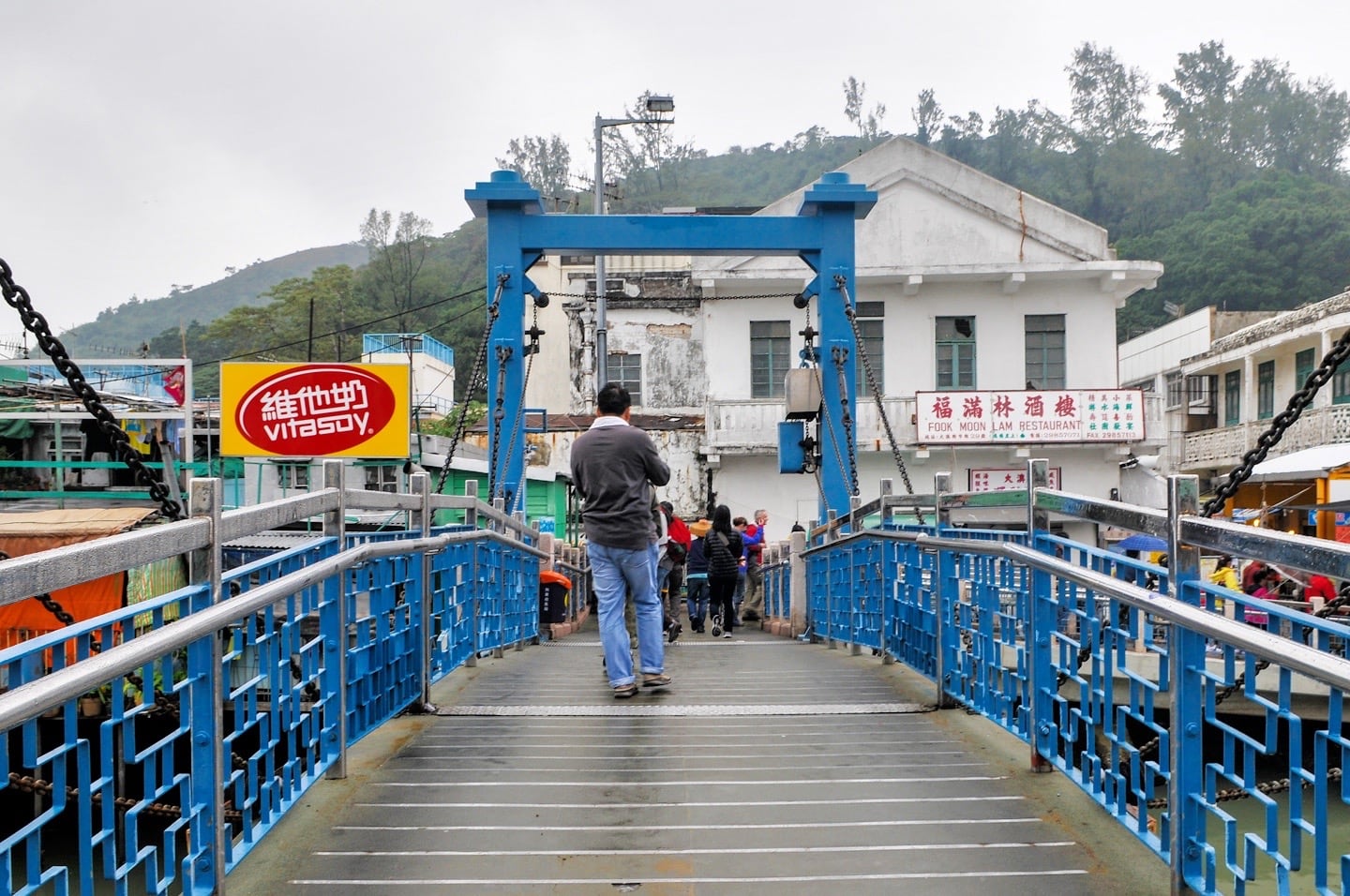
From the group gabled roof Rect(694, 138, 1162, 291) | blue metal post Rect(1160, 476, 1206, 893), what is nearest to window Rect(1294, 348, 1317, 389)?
gabled roof Rect(694, 138, 1162, 291)

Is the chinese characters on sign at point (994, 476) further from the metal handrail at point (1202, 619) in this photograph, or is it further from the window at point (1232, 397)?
the metal handrail at point (1202, 619)

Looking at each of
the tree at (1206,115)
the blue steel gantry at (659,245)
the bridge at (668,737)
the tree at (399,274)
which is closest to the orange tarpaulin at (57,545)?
the blue steel gantry at (659,245)

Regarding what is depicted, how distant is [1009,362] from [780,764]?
69.1ft

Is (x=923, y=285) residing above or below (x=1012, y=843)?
above

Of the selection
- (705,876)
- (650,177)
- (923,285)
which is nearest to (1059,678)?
(705,876)

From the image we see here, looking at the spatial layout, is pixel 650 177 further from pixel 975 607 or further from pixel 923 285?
A: pixel 975 607

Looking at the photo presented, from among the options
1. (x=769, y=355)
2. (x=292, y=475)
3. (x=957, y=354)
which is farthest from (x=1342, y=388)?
(x=292, y=475)

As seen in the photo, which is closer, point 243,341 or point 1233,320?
point 1233,320

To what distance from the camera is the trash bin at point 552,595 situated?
43.5 ft

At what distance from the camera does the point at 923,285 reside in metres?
24.3

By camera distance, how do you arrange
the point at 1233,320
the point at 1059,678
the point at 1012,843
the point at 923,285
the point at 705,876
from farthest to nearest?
the point at 1233,320, the point at 923,285, the point at 1059,678, the point at 1012,843, the point at 705,876

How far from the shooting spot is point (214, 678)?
9.80 ft

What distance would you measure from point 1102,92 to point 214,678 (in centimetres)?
7251

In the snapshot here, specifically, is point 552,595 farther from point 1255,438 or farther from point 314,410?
point 1255,438
